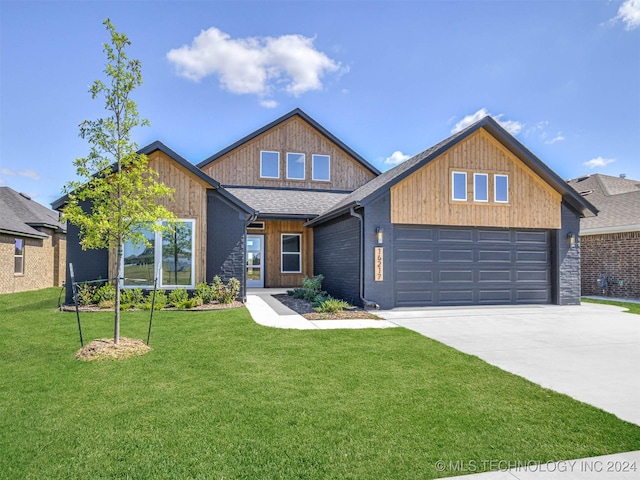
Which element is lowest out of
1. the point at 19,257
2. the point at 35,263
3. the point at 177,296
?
the point at 177,296

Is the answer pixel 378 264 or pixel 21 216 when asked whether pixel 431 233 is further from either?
pixel 21 216

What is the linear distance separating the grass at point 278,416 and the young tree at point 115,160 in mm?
1775

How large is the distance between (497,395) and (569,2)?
1270cm

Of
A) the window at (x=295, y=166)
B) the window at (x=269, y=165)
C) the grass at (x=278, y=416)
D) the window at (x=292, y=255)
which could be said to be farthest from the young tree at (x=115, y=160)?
the window at (x=295, y=166)

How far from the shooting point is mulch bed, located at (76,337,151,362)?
5738mm

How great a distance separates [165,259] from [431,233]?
8101mm

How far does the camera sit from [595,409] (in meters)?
3.97

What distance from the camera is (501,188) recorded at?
12.4 m

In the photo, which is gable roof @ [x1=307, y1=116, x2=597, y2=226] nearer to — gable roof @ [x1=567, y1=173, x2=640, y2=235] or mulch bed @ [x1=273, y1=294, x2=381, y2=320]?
mulch bed @ [x1=273, y1=294, x2=381, y2=320]

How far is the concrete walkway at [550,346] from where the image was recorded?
2.91 meters

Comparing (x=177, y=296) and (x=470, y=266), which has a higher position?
(x=470, y=266)

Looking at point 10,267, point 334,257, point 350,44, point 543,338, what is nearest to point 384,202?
point 334,257

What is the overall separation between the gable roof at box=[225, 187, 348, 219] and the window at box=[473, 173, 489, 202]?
20.4ft

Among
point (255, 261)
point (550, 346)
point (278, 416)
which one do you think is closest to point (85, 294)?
point (255, 261)
